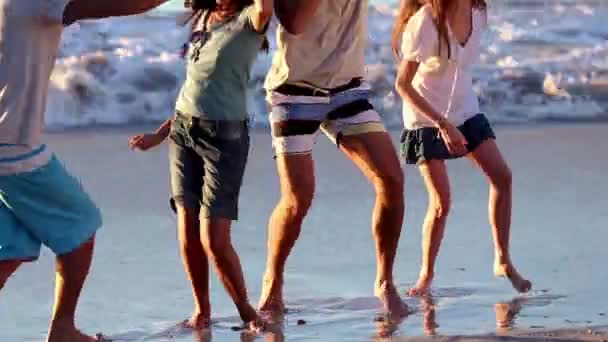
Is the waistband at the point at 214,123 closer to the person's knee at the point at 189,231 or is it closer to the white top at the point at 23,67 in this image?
the person's knee at the point at 189,231

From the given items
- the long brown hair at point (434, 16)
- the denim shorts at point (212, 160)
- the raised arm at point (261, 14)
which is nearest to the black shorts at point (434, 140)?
the long brown hair at point (434, 16)

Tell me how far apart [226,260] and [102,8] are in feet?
3.71

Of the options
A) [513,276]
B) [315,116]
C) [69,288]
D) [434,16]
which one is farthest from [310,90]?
[69,288]

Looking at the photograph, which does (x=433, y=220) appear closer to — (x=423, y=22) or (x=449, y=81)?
(x=449, y=81)

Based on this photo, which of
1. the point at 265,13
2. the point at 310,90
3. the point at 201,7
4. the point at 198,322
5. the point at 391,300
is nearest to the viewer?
the point at 265,13

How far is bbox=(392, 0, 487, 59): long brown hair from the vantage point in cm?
638

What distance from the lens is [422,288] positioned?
21.4 feet

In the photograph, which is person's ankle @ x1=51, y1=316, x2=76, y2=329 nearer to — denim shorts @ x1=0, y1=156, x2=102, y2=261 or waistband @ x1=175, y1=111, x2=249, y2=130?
denim shorts @ x1=0, y1=156, x2=102, y2=261

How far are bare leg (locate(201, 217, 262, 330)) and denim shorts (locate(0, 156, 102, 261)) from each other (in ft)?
2.12

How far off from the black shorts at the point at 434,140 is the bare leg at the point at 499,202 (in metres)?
0.04

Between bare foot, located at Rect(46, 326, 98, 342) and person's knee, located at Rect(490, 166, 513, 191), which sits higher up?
person's knee, located at Rect(490, 166, 513, 191)

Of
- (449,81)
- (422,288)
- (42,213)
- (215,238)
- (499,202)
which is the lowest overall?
(422,288)

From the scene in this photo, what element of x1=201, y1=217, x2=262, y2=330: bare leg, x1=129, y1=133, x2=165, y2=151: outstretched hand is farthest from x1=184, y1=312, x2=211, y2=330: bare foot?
x1=129, y1=133, x2=165, y2=151: outstretched hand

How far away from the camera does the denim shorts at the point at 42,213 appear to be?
5082mm
